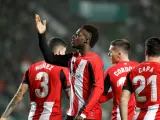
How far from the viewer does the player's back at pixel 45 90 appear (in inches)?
365

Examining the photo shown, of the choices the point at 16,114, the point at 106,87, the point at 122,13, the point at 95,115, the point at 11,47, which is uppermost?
the point at 122,13

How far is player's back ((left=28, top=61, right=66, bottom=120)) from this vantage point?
9281 mm

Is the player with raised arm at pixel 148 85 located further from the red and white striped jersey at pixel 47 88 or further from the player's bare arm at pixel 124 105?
the red and white striped jersey at pixel 47 88

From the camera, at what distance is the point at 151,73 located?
299 inches

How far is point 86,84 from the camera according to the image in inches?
319

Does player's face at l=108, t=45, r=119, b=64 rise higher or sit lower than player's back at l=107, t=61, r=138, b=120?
higher

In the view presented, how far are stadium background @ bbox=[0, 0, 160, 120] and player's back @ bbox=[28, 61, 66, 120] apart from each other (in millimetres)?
11482

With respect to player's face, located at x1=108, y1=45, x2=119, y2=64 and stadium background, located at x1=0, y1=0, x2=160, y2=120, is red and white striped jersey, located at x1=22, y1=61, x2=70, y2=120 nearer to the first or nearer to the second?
player's face, located at x1=108, y1=45, x2=119, y2=64

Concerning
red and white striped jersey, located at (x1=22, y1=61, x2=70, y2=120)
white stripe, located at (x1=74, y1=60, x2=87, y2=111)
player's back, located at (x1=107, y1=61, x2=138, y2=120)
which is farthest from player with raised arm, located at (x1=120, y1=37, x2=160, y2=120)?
red and white striped jersey, located at (x1=22, y1=61, x2=70, y2=120)

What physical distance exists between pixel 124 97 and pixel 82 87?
617 millimetres

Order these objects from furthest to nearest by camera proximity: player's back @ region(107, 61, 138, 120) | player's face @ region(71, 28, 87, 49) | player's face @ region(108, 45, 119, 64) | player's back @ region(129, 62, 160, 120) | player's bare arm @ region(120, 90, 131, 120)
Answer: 1. player's face @ region(108, 45, 119, 64)
2. player's back @ region(107, 61, 138, 120)
3. player's face @ region(71, 28, 87, 49)
4. player's bare arm @ region(120, 90, 131, 120)
5. player's back @ region(129, 62, 160, 120)

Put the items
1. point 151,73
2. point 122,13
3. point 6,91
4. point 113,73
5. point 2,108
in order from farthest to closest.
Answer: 1. point 122,13
2. point 6,91
3. point 2,108
4. point 113,73
5. point 151,73

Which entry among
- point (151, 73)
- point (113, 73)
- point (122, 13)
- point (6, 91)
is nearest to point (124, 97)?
point (151, 73)

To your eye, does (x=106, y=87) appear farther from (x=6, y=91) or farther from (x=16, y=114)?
(x=6, y=91)
